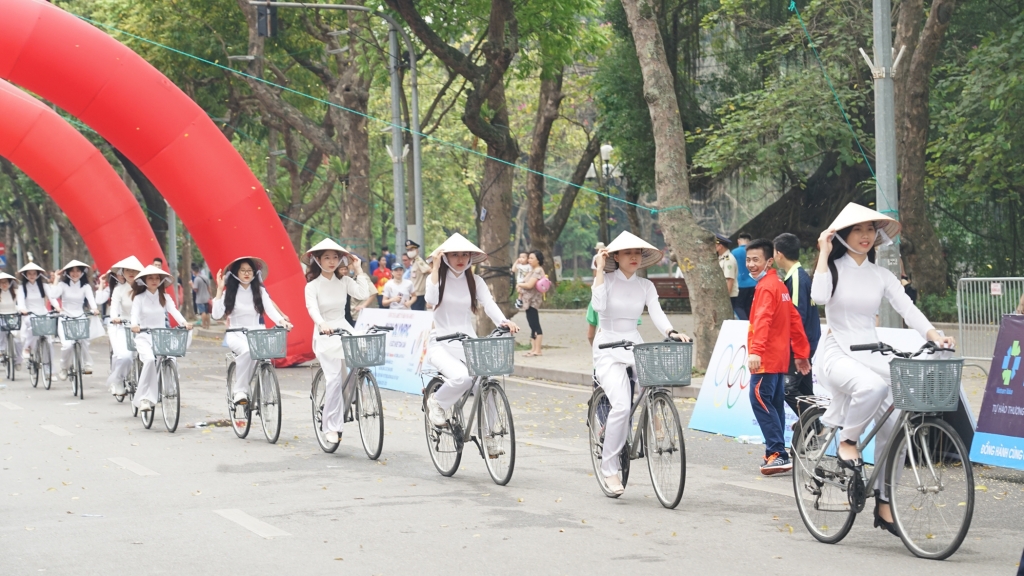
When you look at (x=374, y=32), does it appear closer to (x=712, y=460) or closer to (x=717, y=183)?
(x=717, y=183)

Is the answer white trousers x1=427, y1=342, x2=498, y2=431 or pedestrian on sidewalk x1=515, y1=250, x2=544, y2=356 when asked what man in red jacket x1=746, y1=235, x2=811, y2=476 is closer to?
white trousers x1=427, y1=342, x2=498, y2=431

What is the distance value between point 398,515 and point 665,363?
196 centimetres

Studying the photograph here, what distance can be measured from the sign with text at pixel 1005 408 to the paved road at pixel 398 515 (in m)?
0.23

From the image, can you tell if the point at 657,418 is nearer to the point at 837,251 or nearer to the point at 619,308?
the point at 619,308

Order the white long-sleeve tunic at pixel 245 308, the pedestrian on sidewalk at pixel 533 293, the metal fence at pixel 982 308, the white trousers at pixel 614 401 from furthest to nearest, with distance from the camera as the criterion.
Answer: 1. the pedestrian on sidewalk at pixel 533 293
2. the metal fence at pixel 982 308
3. the white long-sleeve tunic at pixel 245 308
4. the white trousers at pixel 614 401

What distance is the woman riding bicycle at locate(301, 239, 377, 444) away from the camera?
1088 centimetres

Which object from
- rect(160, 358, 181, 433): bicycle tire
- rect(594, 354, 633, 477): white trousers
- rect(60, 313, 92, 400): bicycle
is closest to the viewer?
rect(594, 354, 633, 477): white trousers

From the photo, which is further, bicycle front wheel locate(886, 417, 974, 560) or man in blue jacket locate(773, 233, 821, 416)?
man in blue jacket locate(773, 233, 821, 416)

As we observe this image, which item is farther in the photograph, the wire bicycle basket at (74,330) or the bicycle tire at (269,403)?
the wire bicycle basket at (74,330)

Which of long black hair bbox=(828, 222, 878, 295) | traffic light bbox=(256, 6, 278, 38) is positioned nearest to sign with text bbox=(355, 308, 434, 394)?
traffic light bbox=(256, 6, 278, 38)

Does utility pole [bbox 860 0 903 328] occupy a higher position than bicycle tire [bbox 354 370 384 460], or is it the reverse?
utility pole [bbox 860 0 903 328]

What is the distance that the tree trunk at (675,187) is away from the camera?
53.9 ft

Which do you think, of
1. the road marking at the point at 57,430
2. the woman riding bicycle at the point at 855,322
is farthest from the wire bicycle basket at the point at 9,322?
the woman riding bicycle at the point at 855,322

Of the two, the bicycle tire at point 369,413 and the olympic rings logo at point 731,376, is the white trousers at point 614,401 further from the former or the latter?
the olympic rings logo at point 731,376
